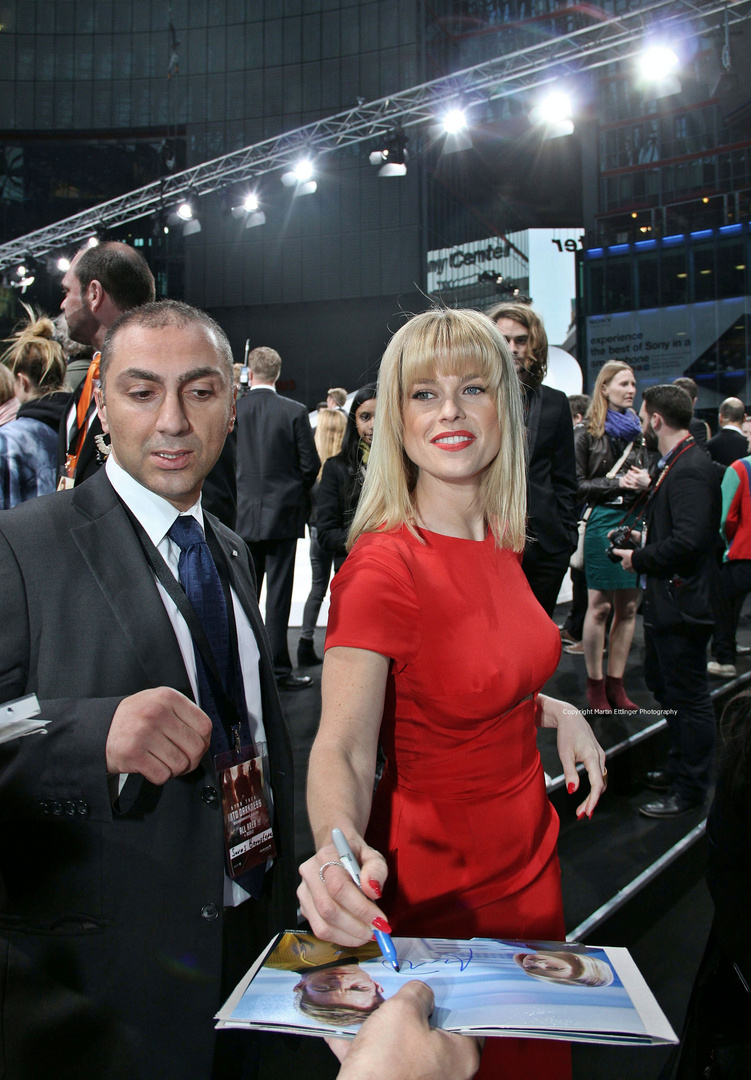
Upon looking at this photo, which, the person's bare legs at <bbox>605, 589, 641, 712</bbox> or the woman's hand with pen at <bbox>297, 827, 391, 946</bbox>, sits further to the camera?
the person's bare legs at <bbox>605, 589, 641, 712</bbox>

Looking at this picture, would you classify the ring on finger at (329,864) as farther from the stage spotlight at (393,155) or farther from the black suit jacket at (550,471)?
the stage spotlight at (393,155)

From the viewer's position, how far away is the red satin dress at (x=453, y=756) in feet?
3.31

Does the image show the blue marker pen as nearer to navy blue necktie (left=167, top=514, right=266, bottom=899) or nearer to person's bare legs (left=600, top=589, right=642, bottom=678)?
navy blue necktie (left=167, top=514, right=266, bottom=899)

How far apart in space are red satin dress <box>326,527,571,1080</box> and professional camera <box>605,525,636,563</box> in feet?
6.90

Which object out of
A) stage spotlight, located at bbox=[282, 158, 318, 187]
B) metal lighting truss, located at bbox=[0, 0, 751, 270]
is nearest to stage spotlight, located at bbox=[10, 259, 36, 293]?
metal lighting truss, located at bbox=[0, 0, 751, 270]

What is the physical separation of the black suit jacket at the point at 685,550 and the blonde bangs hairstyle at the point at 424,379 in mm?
1758

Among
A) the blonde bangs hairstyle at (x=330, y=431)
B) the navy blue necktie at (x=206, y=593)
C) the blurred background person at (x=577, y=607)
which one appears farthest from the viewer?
the blonde bangs hairstyle at (x=330, y=431)

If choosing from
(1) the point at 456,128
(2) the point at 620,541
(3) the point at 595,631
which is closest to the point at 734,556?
(3) the point at 595,631

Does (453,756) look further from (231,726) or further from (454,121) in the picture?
(454,121)

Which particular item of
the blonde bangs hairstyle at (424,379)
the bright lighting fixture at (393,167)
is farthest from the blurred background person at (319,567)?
the bright lighting fixture at (393,167)

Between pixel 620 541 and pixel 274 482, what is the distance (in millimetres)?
1885

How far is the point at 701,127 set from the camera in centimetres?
1725

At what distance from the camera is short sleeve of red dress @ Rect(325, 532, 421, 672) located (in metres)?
0.97

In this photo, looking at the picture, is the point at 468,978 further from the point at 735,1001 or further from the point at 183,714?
the point at 735,1001
